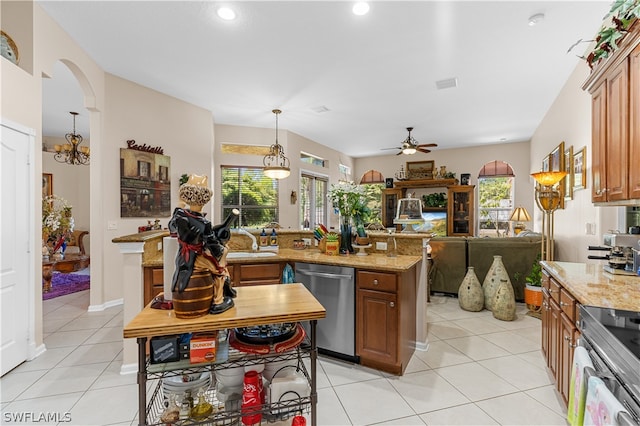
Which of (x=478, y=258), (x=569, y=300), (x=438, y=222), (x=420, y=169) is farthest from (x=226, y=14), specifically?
(x=438, y=222)

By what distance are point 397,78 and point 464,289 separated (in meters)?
2.97

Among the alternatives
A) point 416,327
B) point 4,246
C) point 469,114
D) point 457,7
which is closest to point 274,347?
point 416,327

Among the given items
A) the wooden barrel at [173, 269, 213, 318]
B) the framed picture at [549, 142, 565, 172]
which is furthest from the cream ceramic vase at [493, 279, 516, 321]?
the wooden barrel at [173, 269, 213, 318]

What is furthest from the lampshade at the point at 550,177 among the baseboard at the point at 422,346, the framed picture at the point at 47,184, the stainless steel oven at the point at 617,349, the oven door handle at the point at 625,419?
the framed picture at the point at 47,184

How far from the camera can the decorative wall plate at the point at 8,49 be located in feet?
8.25

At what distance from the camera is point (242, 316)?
1206 millimetres

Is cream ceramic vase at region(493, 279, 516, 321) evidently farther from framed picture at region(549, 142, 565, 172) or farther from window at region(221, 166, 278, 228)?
window at region(221, 166, 278, 228)

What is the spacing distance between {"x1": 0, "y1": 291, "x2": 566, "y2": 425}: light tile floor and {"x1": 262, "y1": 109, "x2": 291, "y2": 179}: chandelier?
121 inches

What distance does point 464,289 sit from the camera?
3.98 meters

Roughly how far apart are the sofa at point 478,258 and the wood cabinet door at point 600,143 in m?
2.10

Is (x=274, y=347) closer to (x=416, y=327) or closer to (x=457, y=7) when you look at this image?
(x=416, y=327)

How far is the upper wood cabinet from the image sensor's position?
1.73 m

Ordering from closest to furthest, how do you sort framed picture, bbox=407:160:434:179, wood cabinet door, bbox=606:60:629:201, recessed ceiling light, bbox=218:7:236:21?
1. wood cabinet door, bbox=606:60:629:201
2. recessed ceiling light, bbox=218:7:236:21
3. framed picture, bbox=407:160:434:179

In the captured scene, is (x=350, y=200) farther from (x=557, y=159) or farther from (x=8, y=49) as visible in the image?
(x=557, y=159)
